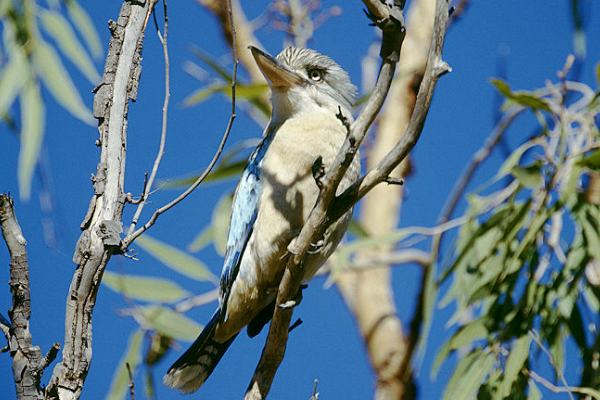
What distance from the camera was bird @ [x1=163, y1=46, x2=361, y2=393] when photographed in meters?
2.23

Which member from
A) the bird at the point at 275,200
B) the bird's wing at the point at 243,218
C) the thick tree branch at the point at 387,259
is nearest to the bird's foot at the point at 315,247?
the bird at the point at 275,200

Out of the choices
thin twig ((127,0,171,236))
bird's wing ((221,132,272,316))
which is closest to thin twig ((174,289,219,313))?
bird's wing ((221,132,272,316))

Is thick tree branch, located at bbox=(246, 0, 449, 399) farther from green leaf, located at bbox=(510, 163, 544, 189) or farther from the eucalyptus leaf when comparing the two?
the eucalyptus leaf

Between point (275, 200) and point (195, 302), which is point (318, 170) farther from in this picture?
point (195, 302)

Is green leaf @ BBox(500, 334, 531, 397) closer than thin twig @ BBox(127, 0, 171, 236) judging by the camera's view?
No

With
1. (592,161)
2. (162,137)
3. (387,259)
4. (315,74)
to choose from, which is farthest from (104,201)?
(387,259)

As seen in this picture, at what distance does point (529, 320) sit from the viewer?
8.95 ft

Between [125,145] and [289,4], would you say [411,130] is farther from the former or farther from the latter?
[289,4]

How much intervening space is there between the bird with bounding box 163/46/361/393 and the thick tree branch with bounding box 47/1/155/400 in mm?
592

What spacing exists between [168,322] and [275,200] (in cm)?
97

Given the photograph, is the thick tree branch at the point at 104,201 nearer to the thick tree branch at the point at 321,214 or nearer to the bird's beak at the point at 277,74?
the thick tree branch at the point at 321,214

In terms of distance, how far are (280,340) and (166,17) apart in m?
0.74

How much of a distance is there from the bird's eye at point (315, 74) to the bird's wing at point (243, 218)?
22 cm

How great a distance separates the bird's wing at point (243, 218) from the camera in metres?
2.33
